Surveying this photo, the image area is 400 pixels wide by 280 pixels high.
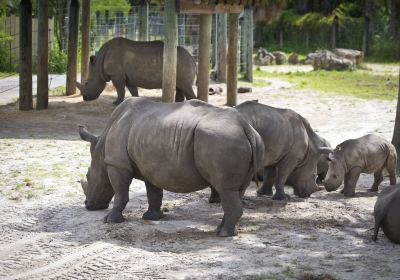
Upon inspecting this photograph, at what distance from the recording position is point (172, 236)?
818 cm

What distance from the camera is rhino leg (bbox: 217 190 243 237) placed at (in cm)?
808

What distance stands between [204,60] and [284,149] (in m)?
8.42

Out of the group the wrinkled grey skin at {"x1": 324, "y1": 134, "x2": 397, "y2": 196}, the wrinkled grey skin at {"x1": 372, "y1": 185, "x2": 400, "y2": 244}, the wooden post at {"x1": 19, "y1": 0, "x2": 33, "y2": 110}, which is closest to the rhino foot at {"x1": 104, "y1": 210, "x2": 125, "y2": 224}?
the wrinkled grey skin at {"x1": 372, "y1": 185, "x2": 400, "y2": 244}

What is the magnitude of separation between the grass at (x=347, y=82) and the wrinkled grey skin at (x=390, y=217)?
13223mm

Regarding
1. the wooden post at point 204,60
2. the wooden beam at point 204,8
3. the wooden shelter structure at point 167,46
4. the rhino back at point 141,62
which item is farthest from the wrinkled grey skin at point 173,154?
the wooden post at point 204,60

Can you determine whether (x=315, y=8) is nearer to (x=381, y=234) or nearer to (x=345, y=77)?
(x=345, y=77)

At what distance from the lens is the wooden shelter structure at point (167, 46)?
1484 cm

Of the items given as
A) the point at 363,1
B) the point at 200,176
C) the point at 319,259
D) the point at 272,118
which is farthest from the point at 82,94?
the point at 363,1

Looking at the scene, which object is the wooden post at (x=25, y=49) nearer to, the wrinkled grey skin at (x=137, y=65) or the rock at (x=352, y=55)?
the wrinkled grey skin at (x=137, y=65)

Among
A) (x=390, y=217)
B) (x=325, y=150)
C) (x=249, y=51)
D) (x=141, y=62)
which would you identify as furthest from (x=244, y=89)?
(x=390, y=217)

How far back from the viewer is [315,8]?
151 feet

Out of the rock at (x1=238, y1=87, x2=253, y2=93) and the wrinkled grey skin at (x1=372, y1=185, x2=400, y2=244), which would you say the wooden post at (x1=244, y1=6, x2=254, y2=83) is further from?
the wrinkled grey skin at (x1=372, y1=185, x2=400, y2=244)

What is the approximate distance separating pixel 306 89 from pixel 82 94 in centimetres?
723

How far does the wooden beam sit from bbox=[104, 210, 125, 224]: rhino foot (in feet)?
22.7
